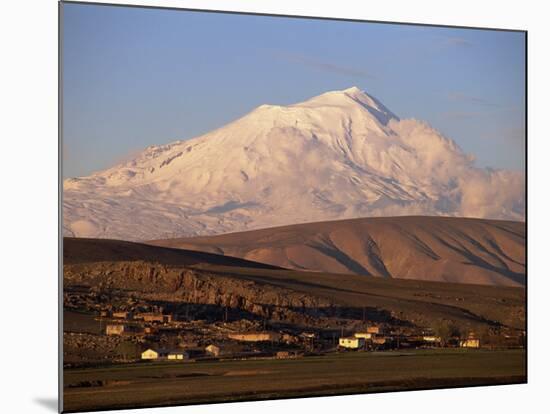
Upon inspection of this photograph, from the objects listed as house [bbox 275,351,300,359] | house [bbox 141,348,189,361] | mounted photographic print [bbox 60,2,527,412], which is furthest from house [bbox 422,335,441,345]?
house [bbox 141,348,189,361]

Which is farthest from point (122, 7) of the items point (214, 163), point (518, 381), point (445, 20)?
point (518, 381)

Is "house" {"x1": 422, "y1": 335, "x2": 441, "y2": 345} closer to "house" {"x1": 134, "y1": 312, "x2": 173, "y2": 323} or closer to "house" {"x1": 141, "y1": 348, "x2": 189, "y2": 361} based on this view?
"house" {"x1": 141, "y1": 348, "x2": 189, "y2": 361}

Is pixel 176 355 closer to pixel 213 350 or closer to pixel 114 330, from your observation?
pixel 213 350

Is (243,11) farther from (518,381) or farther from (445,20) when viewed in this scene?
(518,381)

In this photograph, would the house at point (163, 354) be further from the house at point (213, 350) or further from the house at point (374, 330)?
the house at point (374, 330)

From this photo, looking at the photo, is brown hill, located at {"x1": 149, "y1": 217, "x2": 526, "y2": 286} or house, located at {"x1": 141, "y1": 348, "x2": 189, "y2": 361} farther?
brown hill, located at {"x1": 149, "y1": 217, "x2": 526, "y2": 286}

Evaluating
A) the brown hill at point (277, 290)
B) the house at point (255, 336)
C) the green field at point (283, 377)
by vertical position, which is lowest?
the green field at point (283, 377)

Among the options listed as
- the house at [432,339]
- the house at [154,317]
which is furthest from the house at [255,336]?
the house at [432,339]
